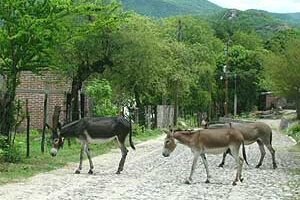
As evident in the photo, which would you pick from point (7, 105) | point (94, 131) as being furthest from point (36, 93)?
point (94, 131)

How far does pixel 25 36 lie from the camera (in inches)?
771

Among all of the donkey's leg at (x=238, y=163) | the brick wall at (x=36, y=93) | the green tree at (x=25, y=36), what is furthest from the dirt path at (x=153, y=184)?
the brick wall at (x=36, y=93)

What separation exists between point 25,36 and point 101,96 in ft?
44.3

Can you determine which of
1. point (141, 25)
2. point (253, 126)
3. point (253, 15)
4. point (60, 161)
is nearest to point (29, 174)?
point (60, 161)

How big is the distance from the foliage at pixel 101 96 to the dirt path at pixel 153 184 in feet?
31.9

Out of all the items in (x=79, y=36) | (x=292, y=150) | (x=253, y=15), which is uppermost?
(x=253, y=15)

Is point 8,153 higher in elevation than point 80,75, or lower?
lower

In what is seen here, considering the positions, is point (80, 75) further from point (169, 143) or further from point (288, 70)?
point (288, 70)

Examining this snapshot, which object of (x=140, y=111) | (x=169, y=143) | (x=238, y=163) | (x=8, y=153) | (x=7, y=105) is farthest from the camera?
(x=140, y=111)

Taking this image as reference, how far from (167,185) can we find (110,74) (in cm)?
2017

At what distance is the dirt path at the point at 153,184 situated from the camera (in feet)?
46.3

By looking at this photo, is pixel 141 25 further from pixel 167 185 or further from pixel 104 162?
pixel 167 185

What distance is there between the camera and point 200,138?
1720 cm

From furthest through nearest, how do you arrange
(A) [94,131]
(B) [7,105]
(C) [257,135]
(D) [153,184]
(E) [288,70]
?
(E) [288,70] < (C) [257,135] < (B) [7,105] < (A) [94,131] < (D) [153,184]
